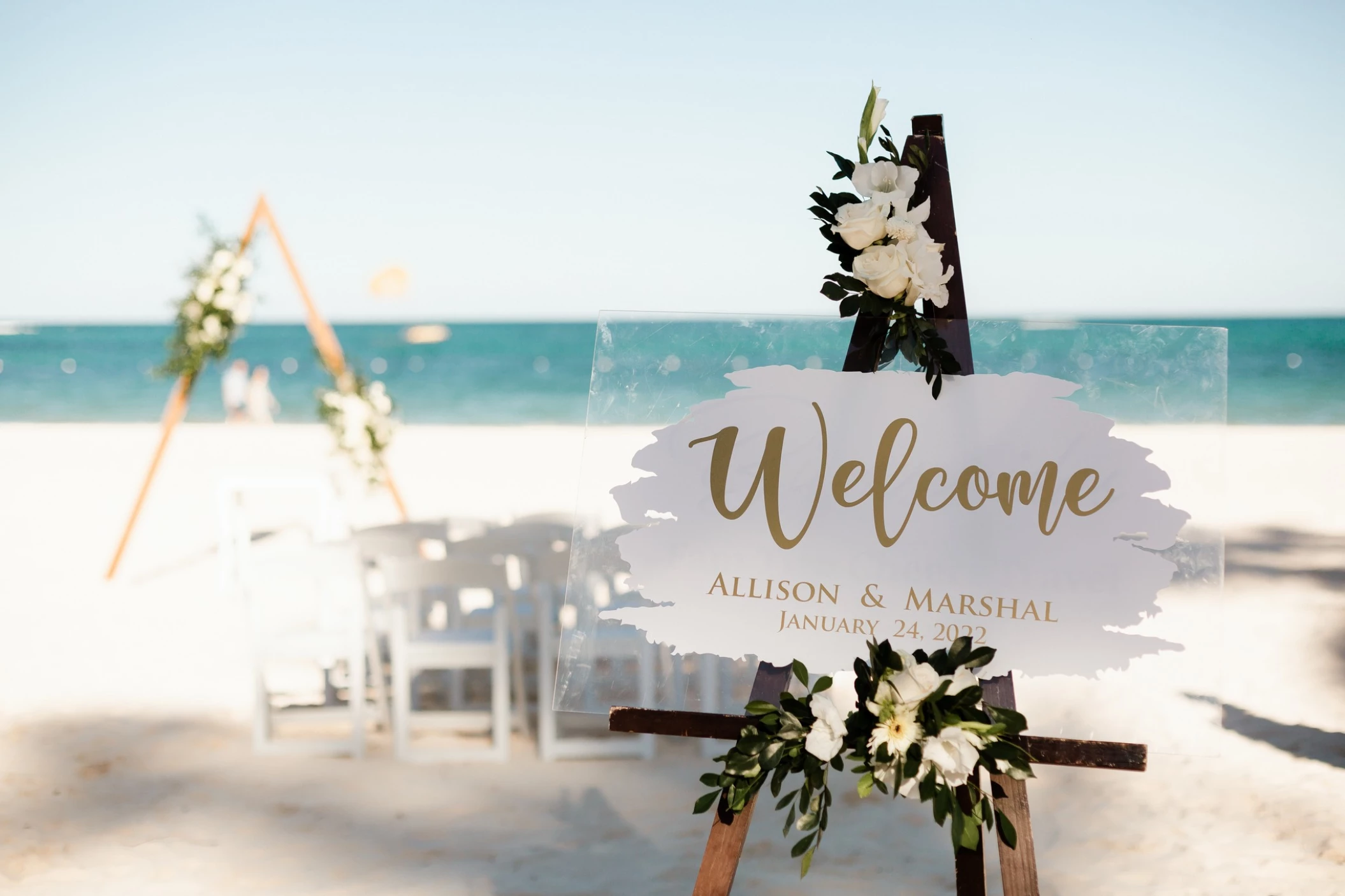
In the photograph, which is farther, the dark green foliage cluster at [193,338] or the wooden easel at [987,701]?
the dark green foliage cluster at [193,338]

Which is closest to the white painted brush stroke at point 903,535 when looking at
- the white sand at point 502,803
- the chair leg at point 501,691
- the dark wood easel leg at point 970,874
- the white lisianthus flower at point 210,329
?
the white sand at point 502,803

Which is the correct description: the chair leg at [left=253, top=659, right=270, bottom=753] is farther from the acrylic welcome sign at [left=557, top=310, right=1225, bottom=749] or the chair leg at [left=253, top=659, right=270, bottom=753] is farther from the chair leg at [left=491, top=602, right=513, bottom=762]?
the acrylic welcome sign at [left=557, top=310, right=1225, bottom=749]

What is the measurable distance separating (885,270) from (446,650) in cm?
249

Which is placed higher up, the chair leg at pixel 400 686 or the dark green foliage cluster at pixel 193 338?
the dark green foliage cluster at pixel 193 338

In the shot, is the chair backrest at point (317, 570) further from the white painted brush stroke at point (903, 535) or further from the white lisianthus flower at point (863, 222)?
the white lisianthus flower at point (863, 222)

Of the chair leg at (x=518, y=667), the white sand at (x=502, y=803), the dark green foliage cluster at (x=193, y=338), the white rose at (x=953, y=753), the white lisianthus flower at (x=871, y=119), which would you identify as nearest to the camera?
the white rose at (x=953, y=753)

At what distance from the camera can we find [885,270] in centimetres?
163

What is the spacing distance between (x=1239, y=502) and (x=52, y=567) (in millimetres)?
9622

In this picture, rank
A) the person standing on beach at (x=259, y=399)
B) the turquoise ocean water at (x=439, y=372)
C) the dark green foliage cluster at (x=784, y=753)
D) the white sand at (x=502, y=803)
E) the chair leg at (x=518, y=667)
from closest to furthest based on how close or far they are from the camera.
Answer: the dark green foliage cluster at (x=784, y=753) < the white sand at (x=502, y=803) < the chair leg at (x=518, y=667) < the person standing on beach at (x=259, y=399) < the turquoise ocean water at (x=439, y=372)

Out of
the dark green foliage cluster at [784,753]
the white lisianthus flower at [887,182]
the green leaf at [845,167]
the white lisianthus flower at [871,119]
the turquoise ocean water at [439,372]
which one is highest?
the turquoise ocean water at [439,372]

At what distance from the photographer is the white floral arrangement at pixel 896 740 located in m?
1.48

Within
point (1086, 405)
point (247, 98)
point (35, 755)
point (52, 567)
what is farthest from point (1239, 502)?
point (247, 98)

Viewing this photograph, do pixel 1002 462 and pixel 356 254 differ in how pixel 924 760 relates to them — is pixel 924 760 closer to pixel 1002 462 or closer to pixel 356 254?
pixel 1002 462

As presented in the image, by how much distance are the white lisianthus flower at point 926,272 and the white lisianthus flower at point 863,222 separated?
61 mm
